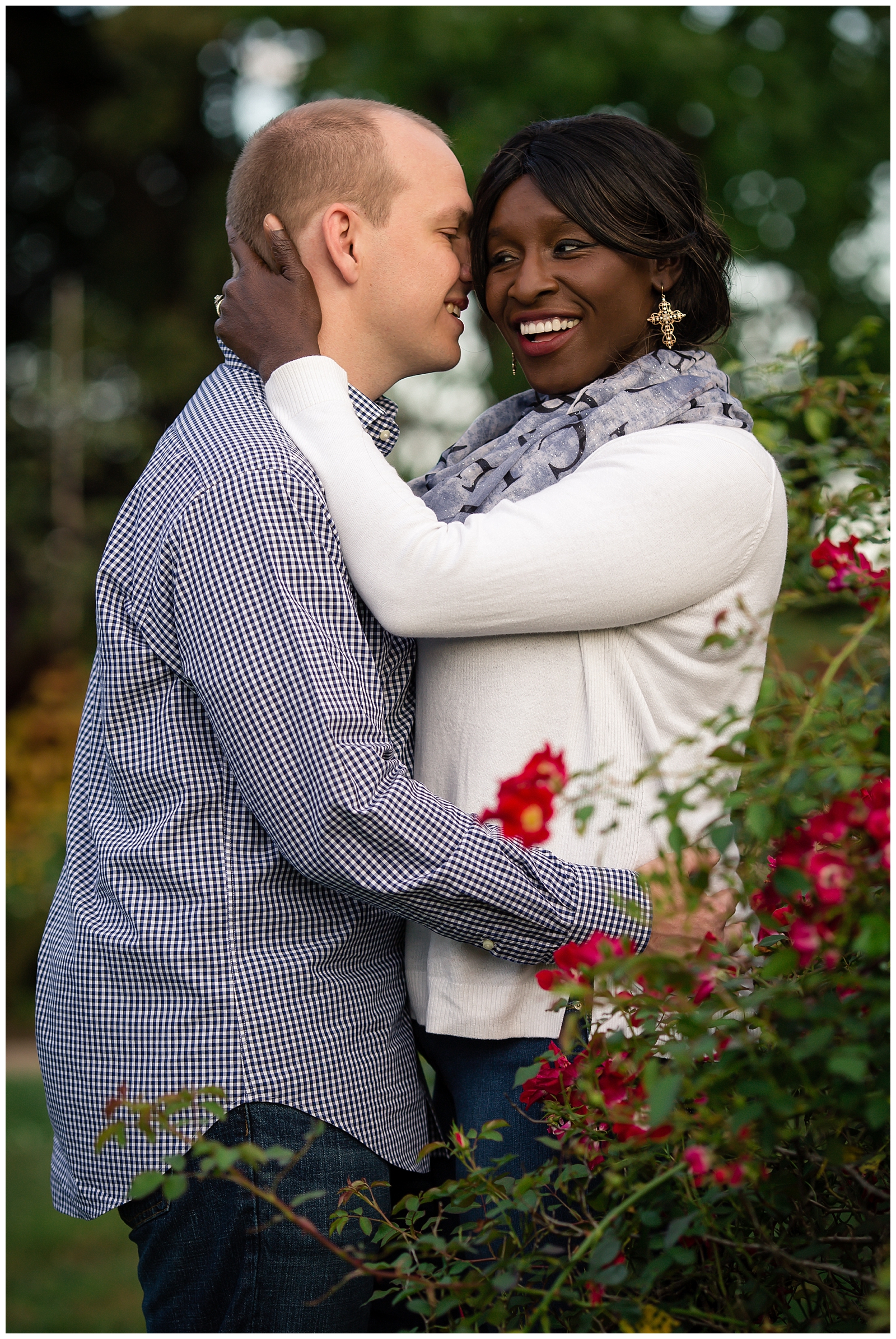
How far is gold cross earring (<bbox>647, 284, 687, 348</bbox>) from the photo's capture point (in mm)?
2070

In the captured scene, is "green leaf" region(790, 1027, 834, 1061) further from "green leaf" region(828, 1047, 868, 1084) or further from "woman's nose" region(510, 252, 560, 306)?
"woman's nose" region(510, 252, 560, 306)

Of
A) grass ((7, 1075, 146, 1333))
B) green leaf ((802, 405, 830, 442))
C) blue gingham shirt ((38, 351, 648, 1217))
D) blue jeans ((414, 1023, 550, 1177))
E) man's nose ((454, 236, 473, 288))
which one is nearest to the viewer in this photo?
blue gingham shirt ((38, 351, 648, 1217))

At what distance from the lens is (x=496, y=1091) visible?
181 centimetres

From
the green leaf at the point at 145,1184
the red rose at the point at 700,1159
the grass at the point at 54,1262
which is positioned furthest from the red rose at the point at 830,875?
the grass at the point at 54,1262

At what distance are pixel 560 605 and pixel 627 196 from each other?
755 mm

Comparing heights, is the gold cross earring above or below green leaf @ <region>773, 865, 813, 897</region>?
above

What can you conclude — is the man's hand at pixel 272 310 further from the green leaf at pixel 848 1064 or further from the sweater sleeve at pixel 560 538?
the green leaf at pixel 848 1064

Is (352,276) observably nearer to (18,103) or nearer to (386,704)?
(386,704)

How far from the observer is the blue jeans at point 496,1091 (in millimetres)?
1784

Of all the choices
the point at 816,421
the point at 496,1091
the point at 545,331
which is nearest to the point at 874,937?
the point at 496,1091

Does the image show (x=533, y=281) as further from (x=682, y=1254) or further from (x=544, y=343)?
(x=682, y=1254)

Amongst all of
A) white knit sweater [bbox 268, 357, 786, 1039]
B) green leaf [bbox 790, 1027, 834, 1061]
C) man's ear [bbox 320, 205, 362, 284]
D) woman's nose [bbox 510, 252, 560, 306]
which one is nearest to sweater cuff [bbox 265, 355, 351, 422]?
white knit sweater [bbox 268, 357, 786, 1039]

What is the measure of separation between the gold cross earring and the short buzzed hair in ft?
1.58


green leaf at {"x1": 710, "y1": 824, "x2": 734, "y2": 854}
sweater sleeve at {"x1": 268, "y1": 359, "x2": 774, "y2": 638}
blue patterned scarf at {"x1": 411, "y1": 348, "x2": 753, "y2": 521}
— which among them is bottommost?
green leaf at {"x1": 710, "y1": 824, "x2": 734, "y2": 854}
